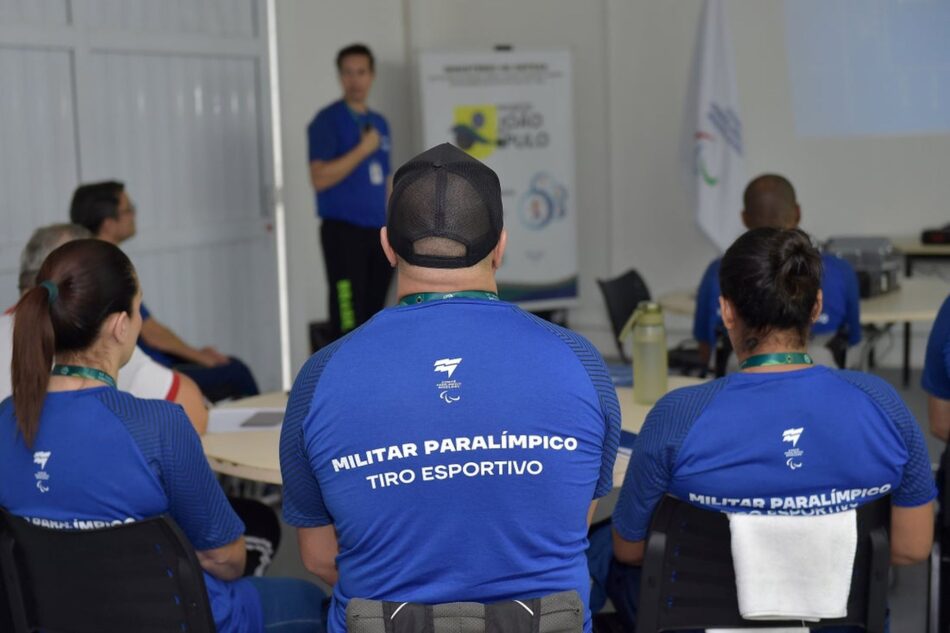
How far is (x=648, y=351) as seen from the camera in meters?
3.06

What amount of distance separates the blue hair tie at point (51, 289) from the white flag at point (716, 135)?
4.98 m

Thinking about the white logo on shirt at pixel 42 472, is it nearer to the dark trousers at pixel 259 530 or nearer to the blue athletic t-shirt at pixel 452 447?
the blue athletic t-shirt at pixel 452 447

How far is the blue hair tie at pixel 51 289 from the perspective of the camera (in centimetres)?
203

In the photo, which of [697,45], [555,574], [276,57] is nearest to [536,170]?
[697,45]

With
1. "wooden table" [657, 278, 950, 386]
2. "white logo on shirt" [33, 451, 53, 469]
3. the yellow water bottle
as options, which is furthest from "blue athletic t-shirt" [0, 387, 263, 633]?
"wooden table" [657, 278, 950, 386]

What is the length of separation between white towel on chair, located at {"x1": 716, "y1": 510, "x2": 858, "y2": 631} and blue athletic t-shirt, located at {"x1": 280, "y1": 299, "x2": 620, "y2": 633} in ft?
1.43

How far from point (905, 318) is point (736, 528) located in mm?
2579

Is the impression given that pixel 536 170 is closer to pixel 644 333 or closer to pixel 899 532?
pixel 644 333

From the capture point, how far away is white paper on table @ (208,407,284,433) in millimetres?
2996

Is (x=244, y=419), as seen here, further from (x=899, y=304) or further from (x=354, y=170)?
(x=354, y=170)

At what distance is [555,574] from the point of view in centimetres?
159

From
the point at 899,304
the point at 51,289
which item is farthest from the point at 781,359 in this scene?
the point at 899,304

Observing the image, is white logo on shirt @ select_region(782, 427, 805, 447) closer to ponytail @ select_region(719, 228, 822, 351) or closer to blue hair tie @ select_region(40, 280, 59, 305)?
ponytail @ select_region(719, 228, 822, 351)

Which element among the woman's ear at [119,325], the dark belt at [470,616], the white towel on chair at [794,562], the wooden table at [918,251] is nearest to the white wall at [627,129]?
the wooden table at [918,251]
